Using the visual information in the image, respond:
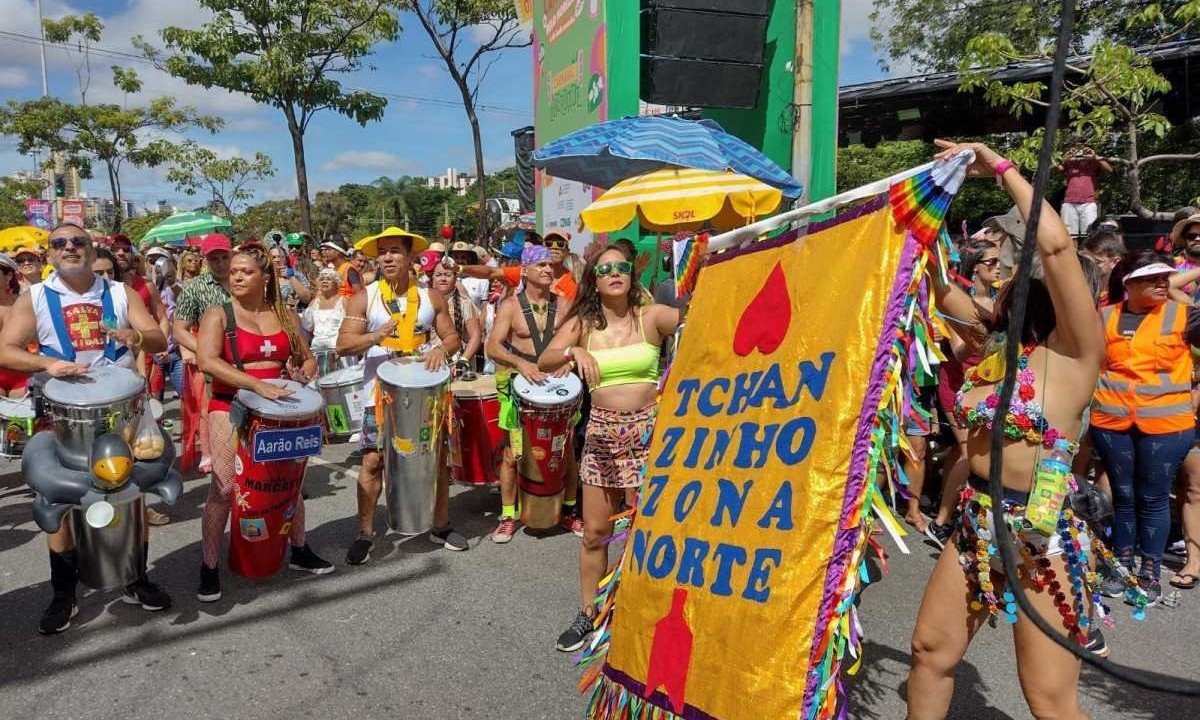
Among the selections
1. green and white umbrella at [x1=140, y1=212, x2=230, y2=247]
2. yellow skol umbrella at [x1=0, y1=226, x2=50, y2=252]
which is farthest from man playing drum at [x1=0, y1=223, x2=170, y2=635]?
yellow skol umbrella at [x1=0, y1=226, x2=50, y2=252]

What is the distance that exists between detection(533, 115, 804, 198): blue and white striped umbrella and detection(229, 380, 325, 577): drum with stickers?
274cm

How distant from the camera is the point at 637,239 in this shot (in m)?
8.53

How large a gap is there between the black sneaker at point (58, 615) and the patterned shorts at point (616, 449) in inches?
99.0

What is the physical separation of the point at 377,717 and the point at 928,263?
255 cm

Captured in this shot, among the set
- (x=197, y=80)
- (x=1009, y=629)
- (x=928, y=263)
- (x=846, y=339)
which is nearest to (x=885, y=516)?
(x=846, y=339)

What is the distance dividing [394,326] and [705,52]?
352 centimetres

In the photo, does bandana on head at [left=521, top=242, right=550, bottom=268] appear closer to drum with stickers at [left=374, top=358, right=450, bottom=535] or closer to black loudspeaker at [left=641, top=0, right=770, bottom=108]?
drum with stickers at [left=374, top=358, right=450, bottom=535]

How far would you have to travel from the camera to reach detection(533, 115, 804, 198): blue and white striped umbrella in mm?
5629

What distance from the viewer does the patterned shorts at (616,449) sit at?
3.70 metres

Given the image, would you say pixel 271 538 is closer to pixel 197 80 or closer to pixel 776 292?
pixel 776 292

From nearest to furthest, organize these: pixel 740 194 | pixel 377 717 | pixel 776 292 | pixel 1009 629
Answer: pixel 776 292
pixel 377 717
pixel 1009 629
pixel 740 194

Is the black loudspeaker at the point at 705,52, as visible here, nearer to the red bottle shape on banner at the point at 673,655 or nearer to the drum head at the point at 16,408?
the drum head at the point at 16,408

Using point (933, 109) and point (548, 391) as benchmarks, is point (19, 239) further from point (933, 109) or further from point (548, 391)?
point (933, 109)

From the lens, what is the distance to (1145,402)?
441 centimetres
